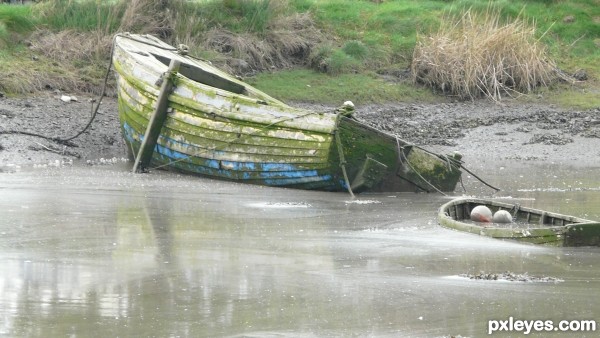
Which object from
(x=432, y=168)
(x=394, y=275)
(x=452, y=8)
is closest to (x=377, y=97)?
(x=452, y=8)

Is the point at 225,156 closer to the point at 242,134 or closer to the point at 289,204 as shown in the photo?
the point at 242,134

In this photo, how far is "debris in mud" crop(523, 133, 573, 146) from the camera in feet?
54.8

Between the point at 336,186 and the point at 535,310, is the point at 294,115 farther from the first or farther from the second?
the point at 535,310

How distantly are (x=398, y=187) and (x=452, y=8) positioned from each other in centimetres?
938

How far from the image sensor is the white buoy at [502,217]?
10422mm

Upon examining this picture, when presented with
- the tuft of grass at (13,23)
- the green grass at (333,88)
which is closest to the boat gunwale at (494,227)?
the green grass at (333,88)

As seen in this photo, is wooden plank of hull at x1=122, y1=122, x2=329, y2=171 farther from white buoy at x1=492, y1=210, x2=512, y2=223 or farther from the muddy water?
white buoy at x1=492, y1=210, x2=512, y2=223

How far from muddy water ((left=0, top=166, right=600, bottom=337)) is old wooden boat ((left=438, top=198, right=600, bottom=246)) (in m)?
0.12

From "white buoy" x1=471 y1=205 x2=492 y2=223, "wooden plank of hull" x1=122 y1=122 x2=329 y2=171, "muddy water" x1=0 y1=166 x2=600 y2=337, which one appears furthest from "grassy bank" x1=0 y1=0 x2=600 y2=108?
"white buoy" x1=471 y1=205 x2=492 y2=223

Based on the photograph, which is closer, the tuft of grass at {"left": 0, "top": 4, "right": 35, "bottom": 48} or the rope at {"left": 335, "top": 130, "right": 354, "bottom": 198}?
the rope at {"left": 335, "top": 130, "right": 354, "bottom": 198}

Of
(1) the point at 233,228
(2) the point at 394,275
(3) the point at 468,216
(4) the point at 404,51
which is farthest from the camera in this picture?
(4) the point at 404,51

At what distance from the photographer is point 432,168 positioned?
13.0 m

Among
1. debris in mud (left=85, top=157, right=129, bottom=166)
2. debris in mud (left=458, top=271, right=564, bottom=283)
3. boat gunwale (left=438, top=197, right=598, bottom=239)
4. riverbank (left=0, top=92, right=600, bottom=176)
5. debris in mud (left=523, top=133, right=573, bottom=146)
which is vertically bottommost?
debris in mud (left=85, top=157, right=129, bottom=166)

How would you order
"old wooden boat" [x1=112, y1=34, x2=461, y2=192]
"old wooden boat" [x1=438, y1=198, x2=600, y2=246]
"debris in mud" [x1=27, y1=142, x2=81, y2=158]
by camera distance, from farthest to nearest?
"debris in mud" [x1=27, y1=142, x2=81, y2=158]
"old wooden boat" [x1=112, y1=34, x2=461, y2=192]
"old wooden boat" [x1=438, y1=198, x2=600, y2=246]
